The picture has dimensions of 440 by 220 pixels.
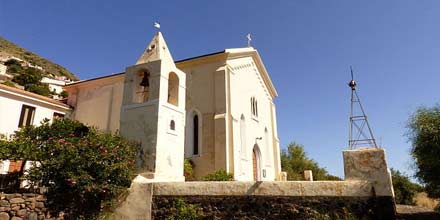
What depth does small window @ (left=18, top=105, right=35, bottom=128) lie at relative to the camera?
19.0 meters

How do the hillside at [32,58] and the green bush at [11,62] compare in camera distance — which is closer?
the green bush at [11,62]

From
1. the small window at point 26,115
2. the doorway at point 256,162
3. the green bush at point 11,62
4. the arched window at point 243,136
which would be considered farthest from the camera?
the green bush at point 11,62

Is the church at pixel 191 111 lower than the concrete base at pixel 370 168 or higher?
higher

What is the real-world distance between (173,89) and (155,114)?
8.69 ft

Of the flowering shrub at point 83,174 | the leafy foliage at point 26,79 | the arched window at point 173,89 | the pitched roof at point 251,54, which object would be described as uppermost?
the leafy foliage at point 26,79

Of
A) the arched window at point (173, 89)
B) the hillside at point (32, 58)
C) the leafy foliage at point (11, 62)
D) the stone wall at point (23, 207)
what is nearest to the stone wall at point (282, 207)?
the stone wall at point (23, 207)

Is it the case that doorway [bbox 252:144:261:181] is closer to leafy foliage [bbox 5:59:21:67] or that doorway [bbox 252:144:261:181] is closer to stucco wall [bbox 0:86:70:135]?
stucco wall [bbox 0:86:70:135]

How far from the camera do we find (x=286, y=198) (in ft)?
21.2

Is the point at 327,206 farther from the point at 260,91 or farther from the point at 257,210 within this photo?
the point at 260,91

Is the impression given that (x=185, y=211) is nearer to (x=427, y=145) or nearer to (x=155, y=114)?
(x=155, y=114)

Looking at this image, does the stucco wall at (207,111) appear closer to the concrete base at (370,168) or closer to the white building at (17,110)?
the concrete base at (370,168)

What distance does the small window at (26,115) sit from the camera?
1898 centimetres

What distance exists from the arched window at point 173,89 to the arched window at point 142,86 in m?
1.15

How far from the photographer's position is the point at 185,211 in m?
7.10
